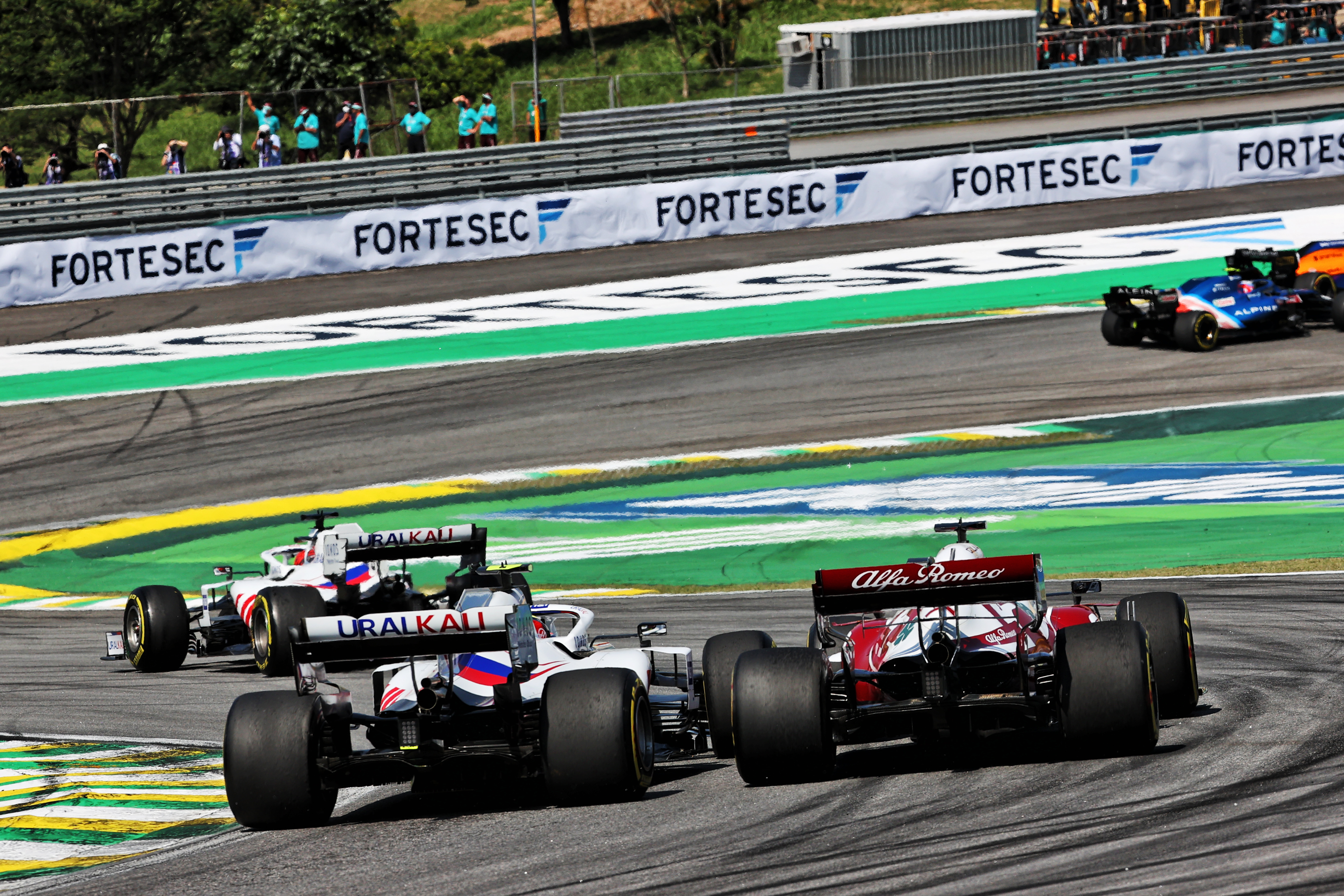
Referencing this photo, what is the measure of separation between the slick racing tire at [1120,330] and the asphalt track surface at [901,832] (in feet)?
50.3

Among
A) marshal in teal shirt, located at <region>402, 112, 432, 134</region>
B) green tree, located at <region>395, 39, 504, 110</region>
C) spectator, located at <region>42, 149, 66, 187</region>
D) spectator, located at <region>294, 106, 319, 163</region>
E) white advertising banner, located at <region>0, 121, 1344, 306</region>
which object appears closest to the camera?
white advertising banner, located at <region>0, 121, 1344, 306</region>

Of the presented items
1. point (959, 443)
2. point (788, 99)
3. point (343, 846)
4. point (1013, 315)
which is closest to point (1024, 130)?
point (788, 99)

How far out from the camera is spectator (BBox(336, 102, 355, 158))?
119 ft

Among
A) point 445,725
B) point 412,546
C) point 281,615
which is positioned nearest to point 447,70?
point 281,615

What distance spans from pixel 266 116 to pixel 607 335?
35.7 feet

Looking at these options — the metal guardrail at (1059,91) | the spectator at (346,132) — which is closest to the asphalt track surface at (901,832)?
the spectator at (346,132)

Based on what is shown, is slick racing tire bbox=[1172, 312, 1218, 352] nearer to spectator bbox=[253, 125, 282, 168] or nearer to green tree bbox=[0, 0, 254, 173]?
spectator bbox=[253, 125, 282, 168]

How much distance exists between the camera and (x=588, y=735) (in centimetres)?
841

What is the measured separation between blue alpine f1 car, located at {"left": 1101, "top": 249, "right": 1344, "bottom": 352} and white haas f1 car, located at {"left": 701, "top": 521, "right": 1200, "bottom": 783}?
17.3 metres

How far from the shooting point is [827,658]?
383 inches

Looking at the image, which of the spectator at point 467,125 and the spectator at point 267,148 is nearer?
the spectator at point 267,148

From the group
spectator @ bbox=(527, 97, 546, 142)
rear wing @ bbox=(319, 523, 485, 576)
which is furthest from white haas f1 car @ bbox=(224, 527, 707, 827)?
spectator @ bbox=(527, 97, 546, 142)

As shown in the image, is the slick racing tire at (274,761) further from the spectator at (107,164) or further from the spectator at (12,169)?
the spectator at (12,169)

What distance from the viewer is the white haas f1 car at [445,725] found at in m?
8.43
